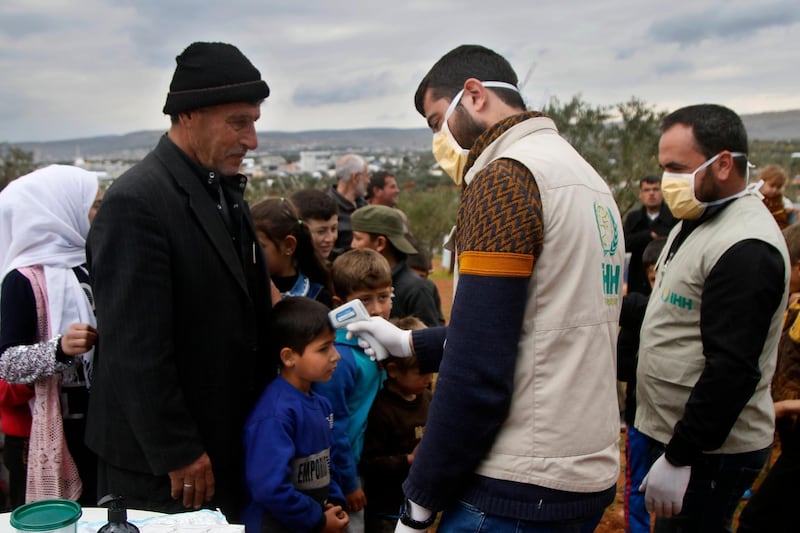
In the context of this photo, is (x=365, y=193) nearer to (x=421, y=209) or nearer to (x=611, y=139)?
(x=611, y=139)

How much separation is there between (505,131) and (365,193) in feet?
16.4

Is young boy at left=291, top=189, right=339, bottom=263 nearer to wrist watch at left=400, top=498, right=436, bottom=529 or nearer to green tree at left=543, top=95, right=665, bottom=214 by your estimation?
wrist watch at left=400, top=498, right=436, bottom=529

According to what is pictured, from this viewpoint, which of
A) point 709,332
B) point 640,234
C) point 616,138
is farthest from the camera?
point 616,138

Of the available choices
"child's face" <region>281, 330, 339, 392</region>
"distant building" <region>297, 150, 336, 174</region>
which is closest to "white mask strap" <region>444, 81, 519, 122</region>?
"child's face" <region>281, 330, 339, 392</region>

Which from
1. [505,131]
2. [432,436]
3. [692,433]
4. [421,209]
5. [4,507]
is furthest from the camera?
[421,209]

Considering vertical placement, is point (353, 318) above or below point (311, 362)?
above

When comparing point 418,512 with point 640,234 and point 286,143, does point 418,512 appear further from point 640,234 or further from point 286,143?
point 286,143

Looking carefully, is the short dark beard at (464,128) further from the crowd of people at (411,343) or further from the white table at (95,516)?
the white table at (95,516)

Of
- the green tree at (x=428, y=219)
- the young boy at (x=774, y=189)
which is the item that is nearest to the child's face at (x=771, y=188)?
the young boy at (x=774, y=189)

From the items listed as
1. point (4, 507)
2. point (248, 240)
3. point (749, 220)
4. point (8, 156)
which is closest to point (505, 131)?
point (248, 240)

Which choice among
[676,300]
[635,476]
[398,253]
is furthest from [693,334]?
[398,253]

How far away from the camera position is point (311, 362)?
2557mm

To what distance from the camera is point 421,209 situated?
22.8 metres

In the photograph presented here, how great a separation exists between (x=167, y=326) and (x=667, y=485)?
189 cm
